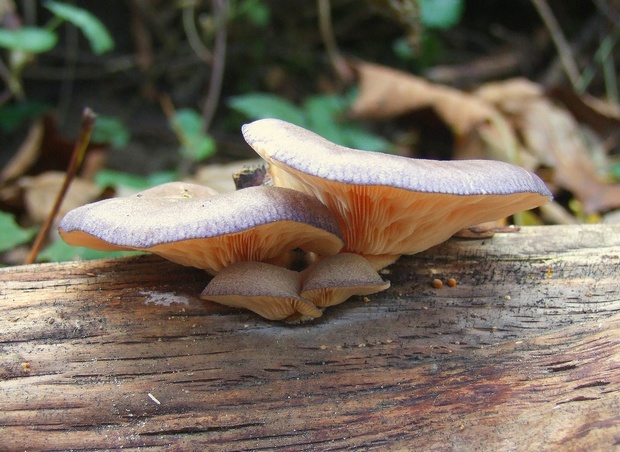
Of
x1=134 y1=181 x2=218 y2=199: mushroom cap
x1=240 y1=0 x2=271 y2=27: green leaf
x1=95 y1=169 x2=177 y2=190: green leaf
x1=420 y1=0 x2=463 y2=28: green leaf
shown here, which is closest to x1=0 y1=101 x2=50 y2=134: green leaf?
x1=95 y1=169 x2=177 y2=190: green leaf

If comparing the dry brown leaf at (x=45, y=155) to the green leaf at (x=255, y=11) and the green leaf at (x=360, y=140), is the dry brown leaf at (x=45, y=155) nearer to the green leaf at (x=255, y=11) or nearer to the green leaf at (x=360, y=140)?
the green leaf at (x=255, y=11)

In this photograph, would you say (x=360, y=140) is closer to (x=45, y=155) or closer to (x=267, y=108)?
(x=267, y=108)

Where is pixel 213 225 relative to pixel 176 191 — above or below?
above

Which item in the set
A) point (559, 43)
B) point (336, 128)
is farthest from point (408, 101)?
point (559, 43)

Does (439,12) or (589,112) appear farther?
(439,12)

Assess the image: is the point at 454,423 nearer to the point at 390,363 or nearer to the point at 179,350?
the point at 390,363

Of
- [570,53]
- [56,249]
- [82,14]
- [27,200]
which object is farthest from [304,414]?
[570,53]

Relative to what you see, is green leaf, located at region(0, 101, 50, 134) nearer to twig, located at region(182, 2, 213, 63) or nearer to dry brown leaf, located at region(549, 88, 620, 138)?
twig, located at region(182, 2, 213, 63)

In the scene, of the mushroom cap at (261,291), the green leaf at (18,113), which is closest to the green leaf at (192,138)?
the green leaf at (18,113)
